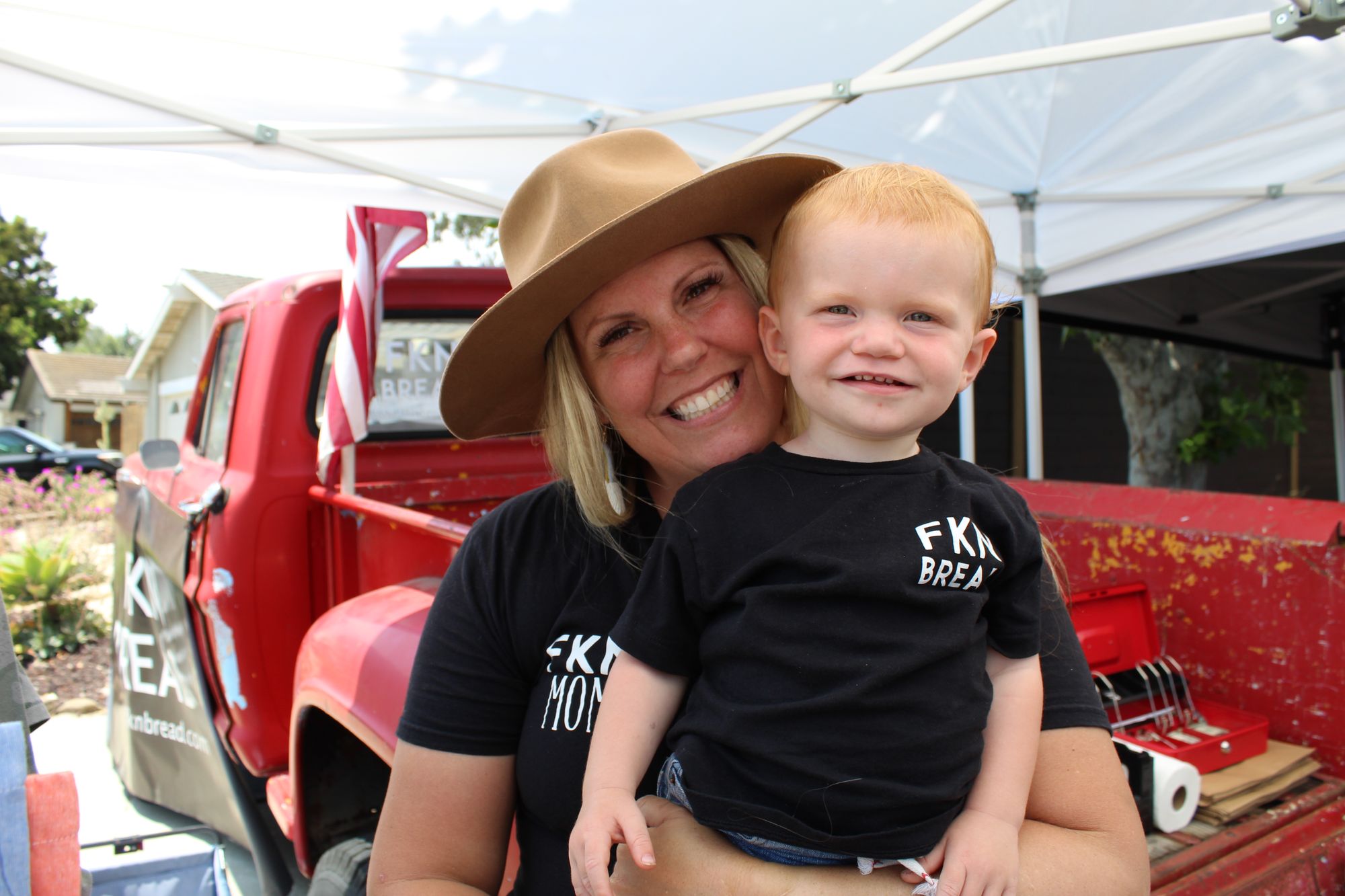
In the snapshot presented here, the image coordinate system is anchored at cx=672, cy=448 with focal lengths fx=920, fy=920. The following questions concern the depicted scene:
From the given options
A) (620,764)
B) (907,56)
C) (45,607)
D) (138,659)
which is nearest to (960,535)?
(620,764)

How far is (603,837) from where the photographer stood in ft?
3.61

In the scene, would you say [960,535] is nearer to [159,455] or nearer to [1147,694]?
[1147,694]

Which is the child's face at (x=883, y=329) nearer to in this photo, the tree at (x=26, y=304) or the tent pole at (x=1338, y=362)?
the tent pole at (x=1338, y=362)

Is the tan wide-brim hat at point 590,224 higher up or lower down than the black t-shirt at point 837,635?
higher up

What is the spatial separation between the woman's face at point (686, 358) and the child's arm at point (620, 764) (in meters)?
0.41

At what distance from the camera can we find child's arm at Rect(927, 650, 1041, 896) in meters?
1.08

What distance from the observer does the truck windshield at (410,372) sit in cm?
338

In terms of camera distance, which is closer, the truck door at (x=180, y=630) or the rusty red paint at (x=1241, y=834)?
the rusty red paint at (x=1241, y=834)

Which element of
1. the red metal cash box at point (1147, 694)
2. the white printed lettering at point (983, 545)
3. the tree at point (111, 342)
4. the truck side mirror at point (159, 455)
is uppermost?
the tree at point (111, 342)

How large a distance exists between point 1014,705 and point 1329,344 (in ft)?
28.7

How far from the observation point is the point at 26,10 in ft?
Result: 10.3

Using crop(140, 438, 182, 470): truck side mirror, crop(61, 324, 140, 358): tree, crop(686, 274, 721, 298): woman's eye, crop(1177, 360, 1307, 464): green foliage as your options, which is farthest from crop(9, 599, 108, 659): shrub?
crop(61, 324, 140, 358): tree

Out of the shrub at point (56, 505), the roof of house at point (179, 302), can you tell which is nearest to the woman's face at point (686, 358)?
the shrub at point (56, 505)

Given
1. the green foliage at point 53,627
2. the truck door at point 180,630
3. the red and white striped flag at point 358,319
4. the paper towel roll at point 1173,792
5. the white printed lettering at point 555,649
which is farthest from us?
the green foliage at point 53,627
